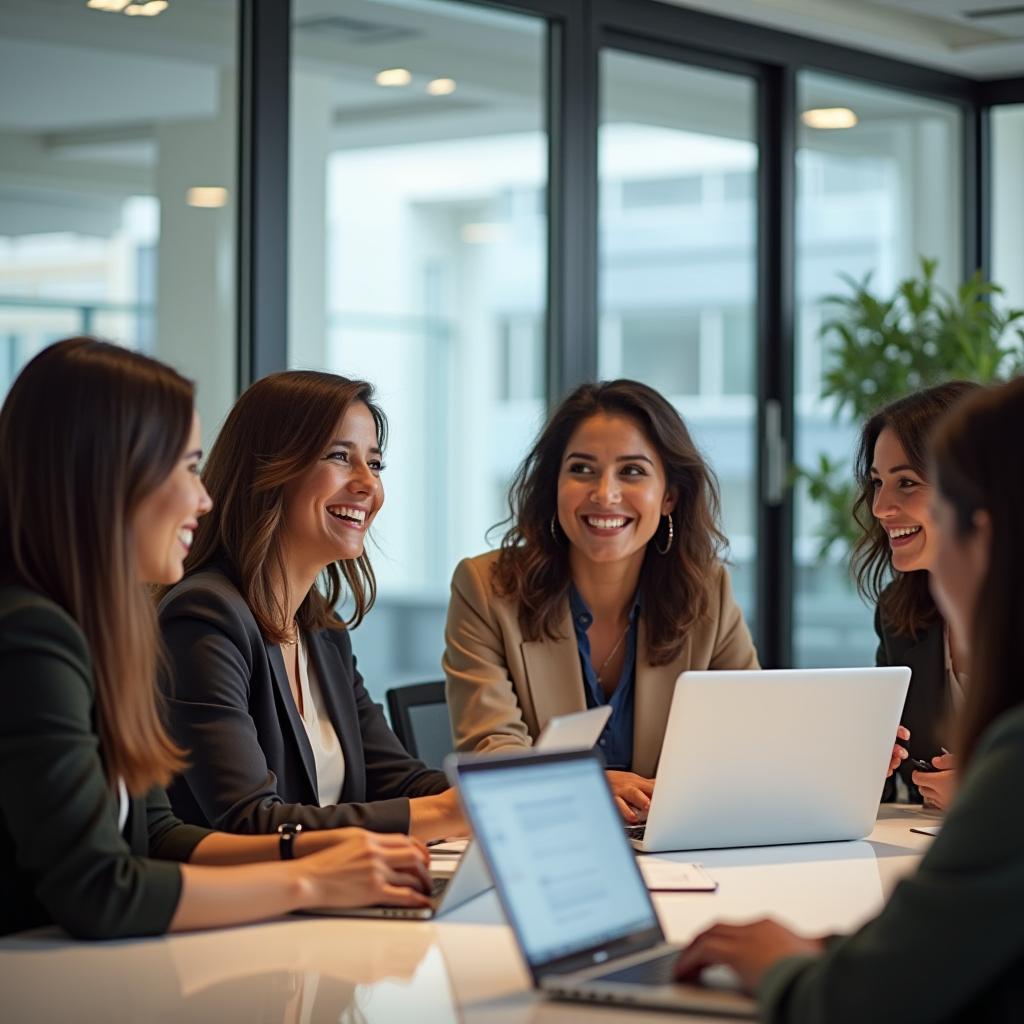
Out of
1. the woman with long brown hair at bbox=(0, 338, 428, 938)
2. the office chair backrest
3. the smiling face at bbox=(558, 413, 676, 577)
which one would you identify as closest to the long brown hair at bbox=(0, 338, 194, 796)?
the woman with long brown hair at bbox=(0, 338, 428, 938)

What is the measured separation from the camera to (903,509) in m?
3.03

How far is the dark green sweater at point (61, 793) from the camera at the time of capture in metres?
1.74

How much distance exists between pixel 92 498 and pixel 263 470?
2.50 feet

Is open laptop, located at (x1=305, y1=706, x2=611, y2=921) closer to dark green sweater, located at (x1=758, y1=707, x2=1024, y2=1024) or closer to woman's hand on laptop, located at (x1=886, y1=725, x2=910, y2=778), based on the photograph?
dark green sweater, located at (x1=758, y1=707, x2=1024, y2=1024)

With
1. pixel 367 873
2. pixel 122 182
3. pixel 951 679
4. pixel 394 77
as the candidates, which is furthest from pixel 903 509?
pixel 394 77

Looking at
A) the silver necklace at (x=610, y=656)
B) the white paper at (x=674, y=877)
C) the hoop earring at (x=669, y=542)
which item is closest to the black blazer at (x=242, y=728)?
the white paper at (x=674, y=877)

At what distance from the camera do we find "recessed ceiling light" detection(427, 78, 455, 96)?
15.6ft

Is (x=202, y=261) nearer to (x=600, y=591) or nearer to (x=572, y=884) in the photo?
(x=600, y=591)

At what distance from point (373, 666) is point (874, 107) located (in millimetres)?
2685

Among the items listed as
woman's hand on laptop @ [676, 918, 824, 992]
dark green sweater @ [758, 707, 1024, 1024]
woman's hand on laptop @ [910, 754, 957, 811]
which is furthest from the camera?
woman's hand on laptop @ [910, 754, 957, 811]

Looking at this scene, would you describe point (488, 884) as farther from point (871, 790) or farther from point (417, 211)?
point (417, 211)

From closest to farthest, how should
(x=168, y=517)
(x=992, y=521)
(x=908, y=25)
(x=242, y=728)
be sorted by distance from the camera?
(x=992, y=521), (x=168, y=517), (x=242, y=728), (x=908, y=25)

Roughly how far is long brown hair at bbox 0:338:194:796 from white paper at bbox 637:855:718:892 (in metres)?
0.69

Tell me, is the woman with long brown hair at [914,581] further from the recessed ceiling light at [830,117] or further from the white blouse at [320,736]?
the recessed ceiling light at [830,117]
